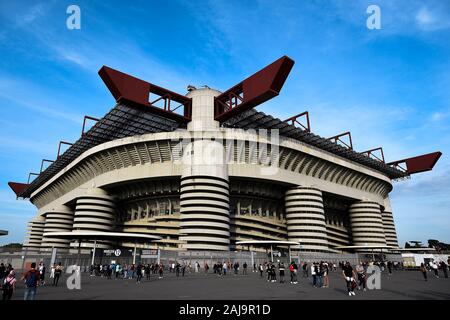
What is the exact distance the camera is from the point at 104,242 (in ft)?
195

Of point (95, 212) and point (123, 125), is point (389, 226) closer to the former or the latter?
point (123, 125)

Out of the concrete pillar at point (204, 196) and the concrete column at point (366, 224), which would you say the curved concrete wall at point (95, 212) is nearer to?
the concrete pillar at point (204, 196)

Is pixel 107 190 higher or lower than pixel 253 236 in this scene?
higher

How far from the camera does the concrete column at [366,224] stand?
6981 cm

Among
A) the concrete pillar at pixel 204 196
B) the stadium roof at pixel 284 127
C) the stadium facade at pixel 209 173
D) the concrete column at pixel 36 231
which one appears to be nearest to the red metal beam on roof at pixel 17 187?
the concrete column at pixel 36 231

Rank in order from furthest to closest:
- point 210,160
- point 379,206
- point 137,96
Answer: point 379,206, point 210,160, point 137,96

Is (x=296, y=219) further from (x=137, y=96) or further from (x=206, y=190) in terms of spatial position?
(x=137, y=96)

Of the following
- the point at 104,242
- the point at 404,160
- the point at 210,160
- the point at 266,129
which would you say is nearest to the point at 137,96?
the point at 210,160

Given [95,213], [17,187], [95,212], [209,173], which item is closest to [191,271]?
[209,173]

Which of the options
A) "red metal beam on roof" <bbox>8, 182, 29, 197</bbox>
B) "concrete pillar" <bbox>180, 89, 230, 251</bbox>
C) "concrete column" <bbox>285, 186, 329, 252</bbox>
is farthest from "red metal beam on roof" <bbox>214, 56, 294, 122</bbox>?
"red metal beam on roof" <bbox>8, 182, 29, 197</bbox>

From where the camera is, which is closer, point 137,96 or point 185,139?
point 137,96

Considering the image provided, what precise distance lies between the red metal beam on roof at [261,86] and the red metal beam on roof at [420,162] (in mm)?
60308
